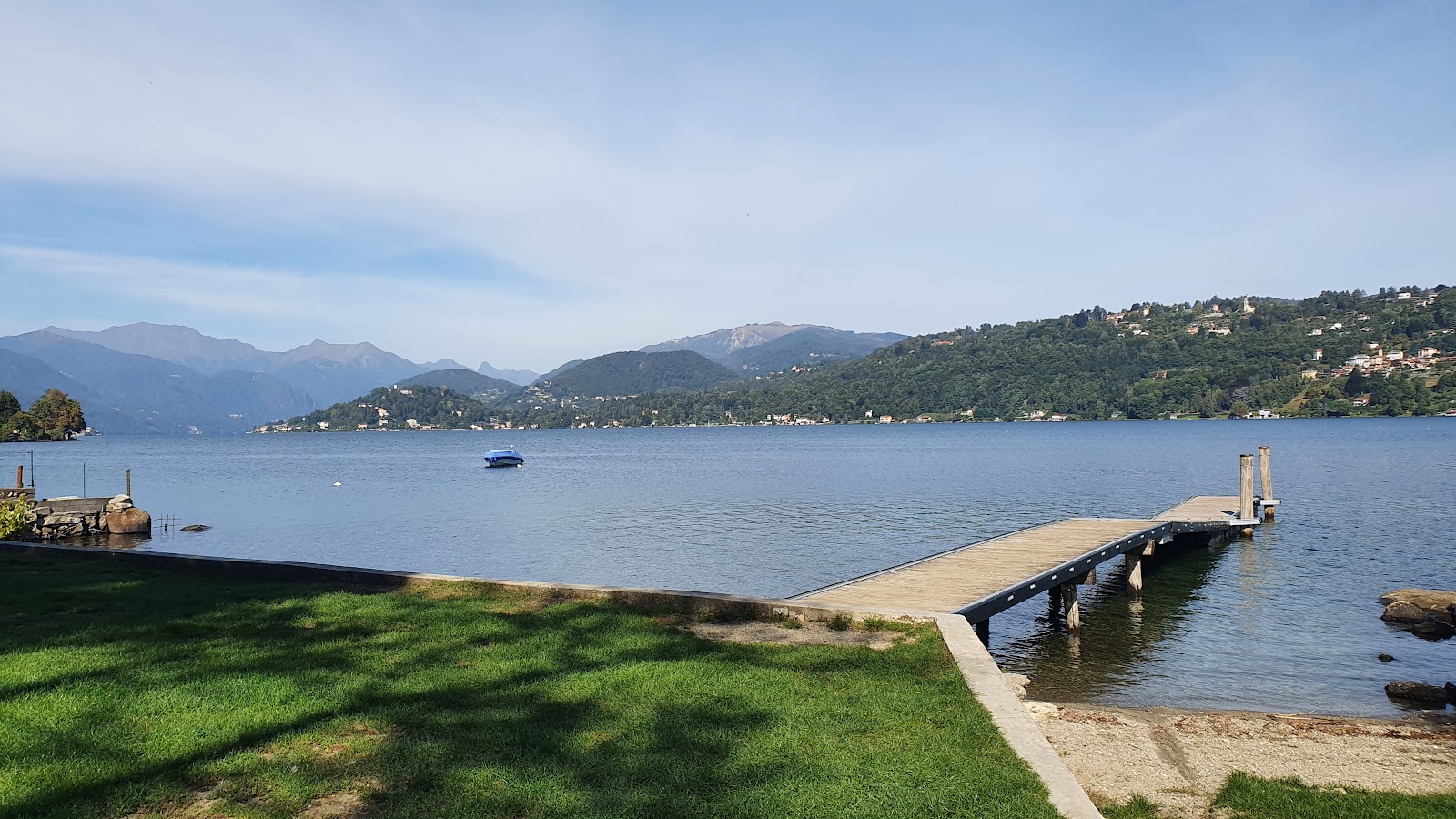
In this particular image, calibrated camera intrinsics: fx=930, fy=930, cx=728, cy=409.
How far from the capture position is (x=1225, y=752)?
9.98 m

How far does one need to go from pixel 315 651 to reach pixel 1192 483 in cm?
5759

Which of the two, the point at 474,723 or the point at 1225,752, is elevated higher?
the point at 474,723

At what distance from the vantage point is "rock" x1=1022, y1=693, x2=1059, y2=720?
10.9 m

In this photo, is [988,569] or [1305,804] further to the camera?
[988,569]

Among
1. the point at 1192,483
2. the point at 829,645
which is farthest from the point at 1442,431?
the point at 829,645

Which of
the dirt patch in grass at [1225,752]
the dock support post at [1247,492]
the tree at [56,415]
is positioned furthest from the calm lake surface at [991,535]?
the tree at [56,415]

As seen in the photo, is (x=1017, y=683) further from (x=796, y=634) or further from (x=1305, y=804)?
(x=1305, y=804)

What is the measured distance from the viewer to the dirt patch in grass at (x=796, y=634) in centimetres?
1052

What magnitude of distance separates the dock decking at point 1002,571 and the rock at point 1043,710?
2179 mm

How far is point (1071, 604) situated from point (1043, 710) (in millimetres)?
9317

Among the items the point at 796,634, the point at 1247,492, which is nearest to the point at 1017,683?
the point at 796,634

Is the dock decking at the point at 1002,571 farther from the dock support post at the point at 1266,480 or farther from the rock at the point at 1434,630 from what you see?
the dock support post at the point at 1266,480

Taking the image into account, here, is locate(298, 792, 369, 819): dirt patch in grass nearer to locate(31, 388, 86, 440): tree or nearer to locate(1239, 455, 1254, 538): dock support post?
locate(1239, 455, 1254, 538): dock support post

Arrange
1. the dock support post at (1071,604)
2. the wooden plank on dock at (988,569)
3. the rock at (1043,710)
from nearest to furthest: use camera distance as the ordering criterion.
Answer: the rock at (1043,710) < the wooden plank on dock at (988,569) < the dock support post at (1071,604)
